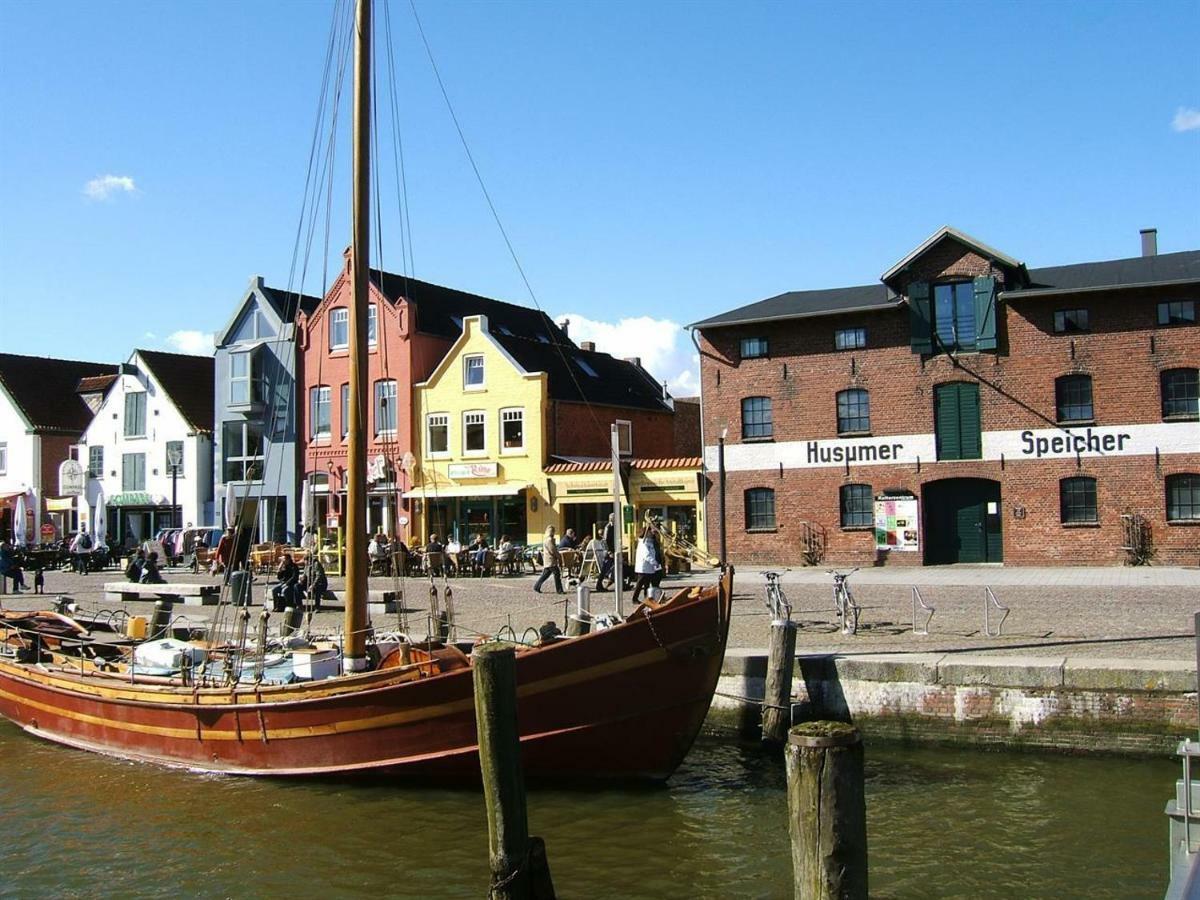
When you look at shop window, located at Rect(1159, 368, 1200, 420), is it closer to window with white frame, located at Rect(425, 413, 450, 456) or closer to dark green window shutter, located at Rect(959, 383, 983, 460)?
dark green window shutter, located at Rect(959, 383, 983, 460)

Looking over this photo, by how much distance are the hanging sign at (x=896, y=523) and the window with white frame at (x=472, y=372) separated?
14.7 meters

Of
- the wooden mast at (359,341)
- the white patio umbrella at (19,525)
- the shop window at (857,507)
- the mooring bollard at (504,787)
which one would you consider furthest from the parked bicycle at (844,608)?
the white patio umbrella at (19,525)

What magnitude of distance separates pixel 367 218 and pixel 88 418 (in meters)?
A: 47.1

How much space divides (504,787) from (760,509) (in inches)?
953

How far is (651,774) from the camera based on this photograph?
12094 mm

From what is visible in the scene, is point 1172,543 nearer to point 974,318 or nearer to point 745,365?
point 974,318

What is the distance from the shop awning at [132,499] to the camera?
47344mm

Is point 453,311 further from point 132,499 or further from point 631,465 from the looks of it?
point 132,499

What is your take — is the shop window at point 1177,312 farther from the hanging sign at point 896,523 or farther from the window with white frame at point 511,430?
the window with white frame at point 511,430

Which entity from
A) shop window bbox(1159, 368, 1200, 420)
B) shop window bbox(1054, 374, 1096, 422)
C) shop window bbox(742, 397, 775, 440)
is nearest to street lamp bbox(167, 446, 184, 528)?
shop window bbox(742, 397, 775, 440)

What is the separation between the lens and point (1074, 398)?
28.8m

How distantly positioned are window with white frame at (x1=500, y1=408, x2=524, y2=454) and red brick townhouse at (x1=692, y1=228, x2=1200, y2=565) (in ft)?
24.1

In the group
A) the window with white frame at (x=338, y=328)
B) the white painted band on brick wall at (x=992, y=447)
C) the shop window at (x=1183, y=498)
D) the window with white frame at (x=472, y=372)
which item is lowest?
the shop window at (x=1183, y=498)

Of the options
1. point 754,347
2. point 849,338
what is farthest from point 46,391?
point 849,338
